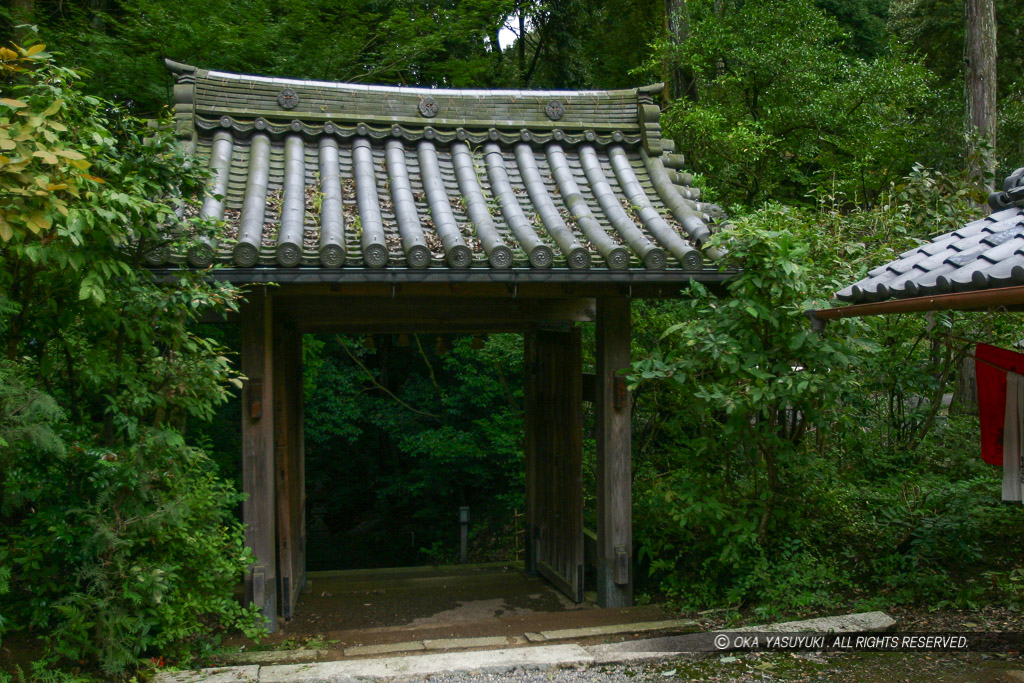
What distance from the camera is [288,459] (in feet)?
23.9

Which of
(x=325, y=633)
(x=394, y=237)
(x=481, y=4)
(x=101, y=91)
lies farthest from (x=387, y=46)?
(x=325, y=633)

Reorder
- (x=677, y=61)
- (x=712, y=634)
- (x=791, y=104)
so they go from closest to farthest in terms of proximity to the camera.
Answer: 1. (x=712, y=634)
2. (x=791, y=104)
3. (x=677, y=61)

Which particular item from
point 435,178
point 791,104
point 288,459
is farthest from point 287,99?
point 791,104

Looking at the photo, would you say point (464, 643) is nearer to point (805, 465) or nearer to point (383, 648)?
point (383, 648)

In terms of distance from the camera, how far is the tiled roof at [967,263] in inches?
139

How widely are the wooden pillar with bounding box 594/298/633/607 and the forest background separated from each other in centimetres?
29

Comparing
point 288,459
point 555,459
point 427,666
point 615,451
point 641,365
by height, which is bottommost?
point 427,666

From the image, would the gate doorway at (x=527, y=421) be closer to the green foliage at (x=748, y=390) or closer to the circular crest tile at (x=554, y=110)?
the green foliage at (x=748, y=390)

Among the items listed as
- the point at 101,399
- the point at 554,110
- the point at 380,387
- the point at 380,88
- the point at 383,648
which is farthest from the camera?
the point at 380,387

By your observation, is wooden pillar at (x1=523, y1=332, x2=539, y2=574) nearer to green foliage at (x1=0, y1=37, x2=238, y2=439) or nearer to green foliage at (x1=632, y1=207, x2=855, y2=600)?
green foliage at (x1=632, y1=207, x2=855, y2=600)

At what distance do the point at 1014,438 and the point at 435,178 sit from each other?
4.51m

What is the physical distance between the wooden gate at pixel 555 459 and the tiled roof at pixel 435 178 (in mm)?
1430

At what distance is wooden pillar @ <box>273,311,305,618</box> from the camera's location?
6.55 m

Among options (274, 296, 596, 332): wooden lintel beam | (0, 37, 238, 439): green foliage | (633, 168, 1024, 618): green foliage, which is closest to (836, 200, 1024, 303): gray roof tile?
(633, 168, 1024, 618): green foliage
